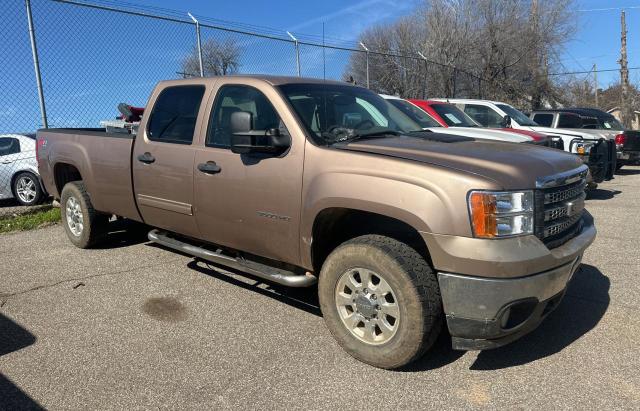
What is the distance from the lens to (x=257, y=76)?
4199 mm

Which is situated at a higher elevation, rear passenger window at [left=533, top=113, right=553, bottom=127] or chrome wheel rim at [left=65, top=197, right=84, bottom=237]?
rear passenger window at [left=533, top=113, right=553, bottom=127]

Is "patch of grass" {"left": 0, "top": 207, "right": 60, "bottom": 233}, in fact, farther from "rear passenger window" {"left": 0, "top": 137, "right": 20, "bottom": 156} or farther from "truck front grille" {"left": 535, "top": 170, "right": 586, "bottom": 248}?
"truck front grille" {"left": 535, "top": 170, "right": 586, "bottom": 248}

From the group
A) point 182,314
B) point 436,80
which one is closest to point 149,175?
point 182,314

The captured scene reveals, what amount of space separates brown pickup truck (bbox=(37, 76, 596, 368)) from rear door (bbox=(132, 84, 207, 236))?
2 centimetres

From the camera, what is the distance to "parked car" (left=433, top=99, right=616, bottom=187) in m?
9.04

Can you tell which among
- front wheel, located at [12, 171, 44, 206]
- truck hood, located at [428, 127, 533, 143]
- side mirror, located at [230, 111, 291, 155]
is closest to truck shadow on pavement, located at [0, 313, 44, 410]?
side mirror, located at [230, 111, 291, 155]

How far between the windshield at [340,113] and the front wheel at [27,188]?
25.1ft

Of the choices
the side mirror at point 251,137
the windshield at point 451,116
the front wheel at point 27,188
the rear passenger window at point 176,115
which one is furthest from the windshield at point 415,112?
the front wheel at point 27,188

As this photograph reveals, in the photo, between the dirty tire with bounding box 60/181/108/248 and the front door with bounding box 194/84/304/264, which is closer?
the front door with bounding box 194/84/304/264

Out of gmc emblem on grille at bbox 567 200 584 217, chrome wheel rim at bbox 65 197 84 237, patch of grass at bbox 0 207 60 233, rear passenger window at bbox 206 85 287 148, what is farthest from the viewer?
patch of grass at bbox 0 207 60 233

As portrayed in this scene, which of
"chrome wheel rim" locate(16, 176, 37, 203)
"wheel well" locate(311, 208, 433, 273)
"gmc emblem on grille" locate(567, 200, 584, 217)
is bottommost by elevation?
"chrome wheel rim" locate(16, 176, 37, 203)

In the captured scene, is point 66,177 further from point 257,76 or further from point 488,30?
point 488,30

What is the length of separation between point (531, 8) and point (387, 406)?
25346 millimetres

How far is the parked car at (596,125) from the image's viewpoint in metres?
13.1
